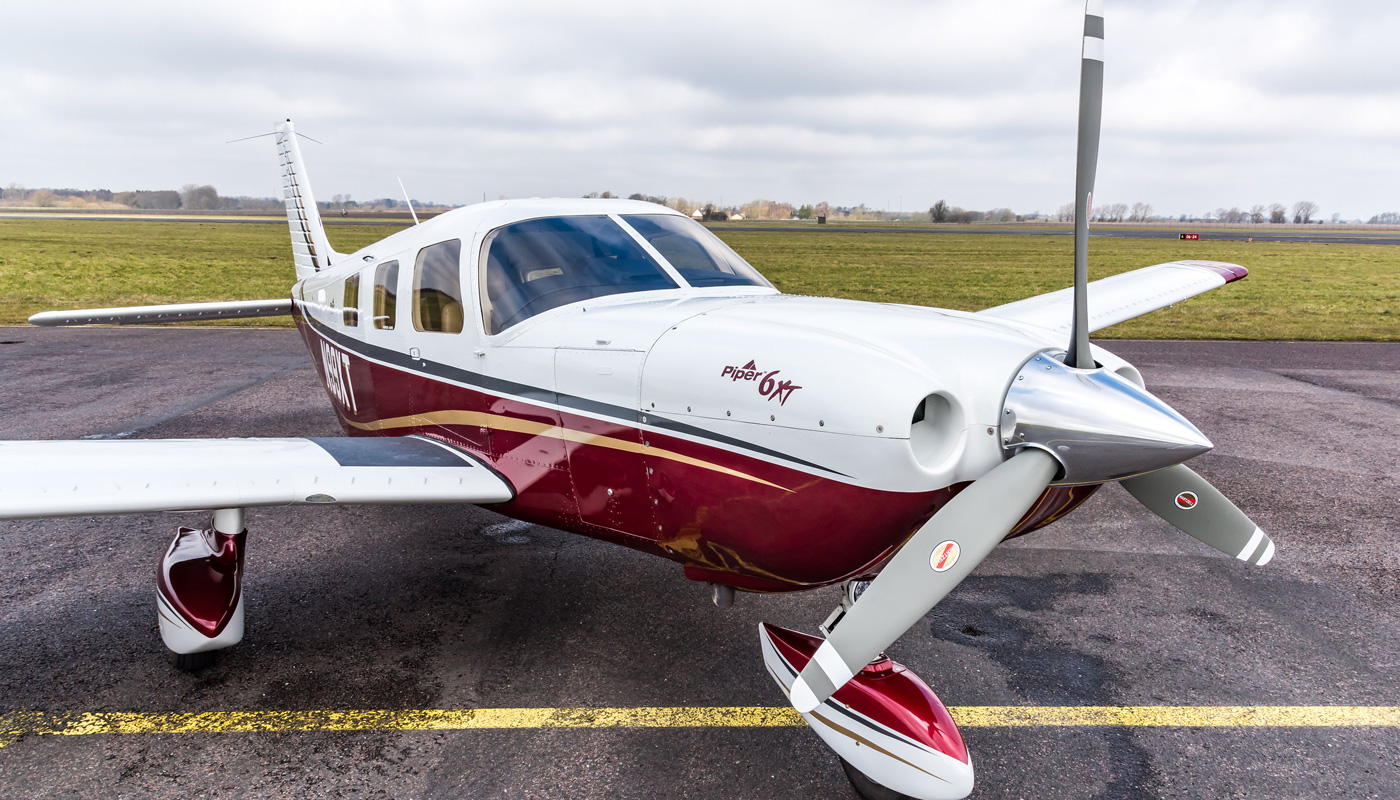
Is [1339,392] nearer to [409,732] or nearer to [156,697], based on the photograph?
[409,732]

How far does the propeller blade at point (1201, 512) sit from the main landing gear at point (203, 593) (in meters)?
4.06

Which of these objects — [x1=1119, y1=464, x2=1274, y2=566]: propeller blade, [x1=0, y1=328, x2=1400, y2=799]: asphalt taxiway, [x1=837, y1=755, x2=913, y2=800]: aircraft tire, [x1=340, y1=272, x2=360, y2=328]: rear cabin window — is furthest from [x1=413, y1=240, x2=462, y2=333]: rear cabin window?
[x1=1119, y1=464, x2=1274, y2=566]: propeller blade

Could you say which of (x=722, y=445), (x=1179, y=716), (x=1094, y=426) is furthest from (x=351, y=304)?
(x=1179, y=716)

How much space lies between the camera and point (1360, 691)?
367 centimetres

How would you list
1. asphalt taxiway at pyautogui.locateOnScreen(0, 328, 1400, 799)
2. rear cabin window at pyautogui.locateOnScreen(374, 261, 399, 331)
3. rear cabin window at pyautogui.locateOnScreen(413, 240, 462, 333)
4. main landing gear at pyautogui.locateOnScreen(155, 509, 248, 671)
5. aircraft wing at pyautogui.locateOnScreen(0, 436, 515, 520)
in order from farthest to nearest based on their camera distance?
1. rear cabin window at pyautogui.locateOnScreen(374, 261, 399, 331)
2. rear cabin window at pyautogui.locateOnScreen(413, 240, 462, 333)
3. main landing gear at pyautogui.locateOnScreen(155, 509, 248, 671)
4. aircraft wing at pyautogui.locateOnScreen(0, 436, 515, 520)
5. asphalt taxiway at pyautogui.locateOnScreen(0, 328, 1400, 799)

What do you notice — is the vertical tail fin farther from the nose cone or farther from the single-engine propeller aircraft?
the nose cone

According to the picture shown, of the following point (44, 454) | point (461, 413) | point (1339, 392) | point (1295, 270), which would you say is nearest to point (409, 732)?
point (461, 413)

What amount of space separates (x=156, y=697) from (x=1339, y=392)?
12.4 m

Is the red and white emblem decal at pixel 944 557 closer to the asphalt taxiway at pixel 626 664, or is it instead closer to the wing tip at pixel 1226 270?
the asphalt taxiway at pixel 626 664

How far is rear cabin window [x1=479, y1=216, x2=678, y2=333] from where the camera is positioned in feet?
12.4

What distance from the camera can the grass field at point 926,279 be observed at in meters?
17.1

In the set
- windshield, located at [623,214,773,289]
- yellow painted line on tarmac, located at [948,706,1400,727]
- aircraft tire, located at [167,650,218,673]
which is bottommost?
yellow painted line on tarmac, located at [948,706,1400,727]

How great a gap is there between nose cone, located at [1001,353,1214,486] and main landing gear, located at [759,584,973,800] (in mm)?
983

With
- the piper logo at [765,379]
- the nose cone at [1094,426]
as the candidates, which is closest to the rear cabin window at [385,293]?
the piper logo at [765,379]
